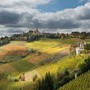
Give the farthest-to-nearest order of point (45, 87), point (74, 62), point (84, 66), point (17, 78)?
point (17, 78), point (74, 62), point (84, 66), point (45, 87)

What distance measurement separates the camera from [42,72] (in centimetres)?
17500

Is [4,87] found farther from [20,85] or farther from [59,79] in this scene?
[59,79]

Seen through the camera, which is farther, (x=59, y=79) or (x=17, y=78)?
(x=17, y=78)

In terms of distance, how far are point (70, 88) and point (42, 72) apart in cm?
5771

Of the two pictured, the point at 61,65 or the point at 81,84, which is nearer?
the point at 81,84

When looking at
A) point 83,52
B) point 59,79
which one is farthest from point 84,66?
point 83,52

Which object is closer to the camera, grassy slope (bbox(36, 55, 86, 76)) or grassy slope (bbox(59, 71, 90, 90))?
grassy slope (bbox(59, 71, 90, 90))

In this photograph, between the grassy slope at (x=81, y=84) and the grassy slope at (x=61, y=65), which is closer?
the grassy slope at (x=81, y=84)

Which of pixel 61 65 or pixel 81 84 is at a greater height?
pixel 81 84

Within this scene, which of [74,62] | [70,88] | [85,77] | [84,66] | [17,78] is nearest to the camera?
[70,88]

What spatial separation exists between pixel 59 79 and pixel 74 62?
52.2ft

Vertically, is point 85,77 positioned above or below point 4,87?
above

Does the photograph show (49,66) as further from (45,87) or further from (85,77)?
(85,77)

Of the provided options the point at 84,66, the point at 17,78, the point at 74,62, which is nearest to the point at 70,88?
the point at 84,66
